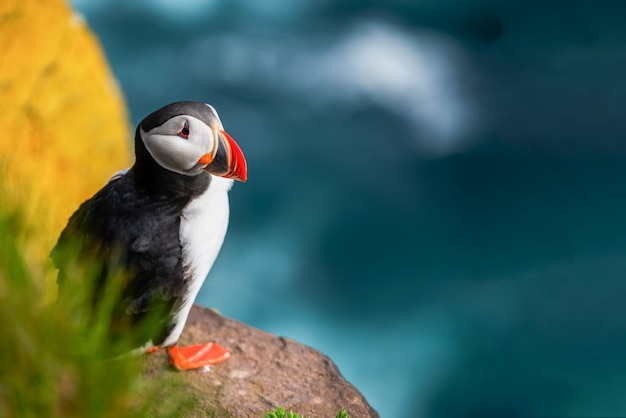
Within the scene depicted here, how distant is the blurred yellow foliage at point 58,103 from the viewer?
295 cm

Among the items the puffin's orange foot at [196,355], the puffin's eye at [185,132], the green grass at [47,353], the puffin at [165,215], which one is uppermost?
the puffin's eye at [185,132]

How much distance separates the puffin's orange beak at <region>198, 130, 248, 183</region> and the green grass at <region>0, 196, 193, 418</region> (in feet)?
2.36

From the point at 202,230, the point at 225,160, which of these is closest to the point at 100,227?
the point at 202,230

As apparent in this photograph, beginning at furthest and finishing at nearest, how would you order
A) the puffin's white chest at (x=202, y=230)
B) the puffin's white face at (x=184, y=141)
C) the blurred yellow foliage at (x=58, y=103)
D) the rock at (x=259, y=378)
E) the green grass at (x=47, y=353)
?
the blurred yellow foliage at (x=58, y=103), the rock at (x=259, y=378), the puffin's white chest at (x=202, y=230), the puffin's white face at (x=184, y=141), the green grass at (x=47, y=353)

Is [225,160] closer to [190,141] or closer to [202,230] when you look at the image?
[190,141]

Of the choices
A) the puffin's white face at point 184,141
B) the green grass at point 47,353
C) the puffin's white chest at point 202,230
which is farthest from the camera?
the puffin's white chest at point 202,230

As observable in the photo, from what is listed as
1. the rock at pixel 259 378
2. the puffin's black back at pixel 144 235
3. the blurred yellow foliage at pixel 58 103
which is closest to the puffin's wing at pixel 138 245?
the puffin's black back at pixel 144 235

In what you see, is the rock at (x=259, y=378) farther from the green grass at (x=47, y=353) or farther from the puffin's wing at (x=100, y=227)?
the green grass at (x=47, y=353)

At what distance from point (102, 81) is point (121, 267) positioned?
80.2 inches

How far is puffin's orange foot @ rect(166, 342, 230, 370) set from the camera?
2.02 meters

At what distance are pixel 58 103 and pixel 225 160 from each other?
187cm

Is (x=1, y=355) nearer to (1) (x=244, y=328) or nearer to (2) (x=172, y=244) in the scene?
(2) (x=172, y=244)

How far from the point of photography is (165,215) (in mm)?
1715

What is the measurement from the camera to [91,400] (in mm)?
896
